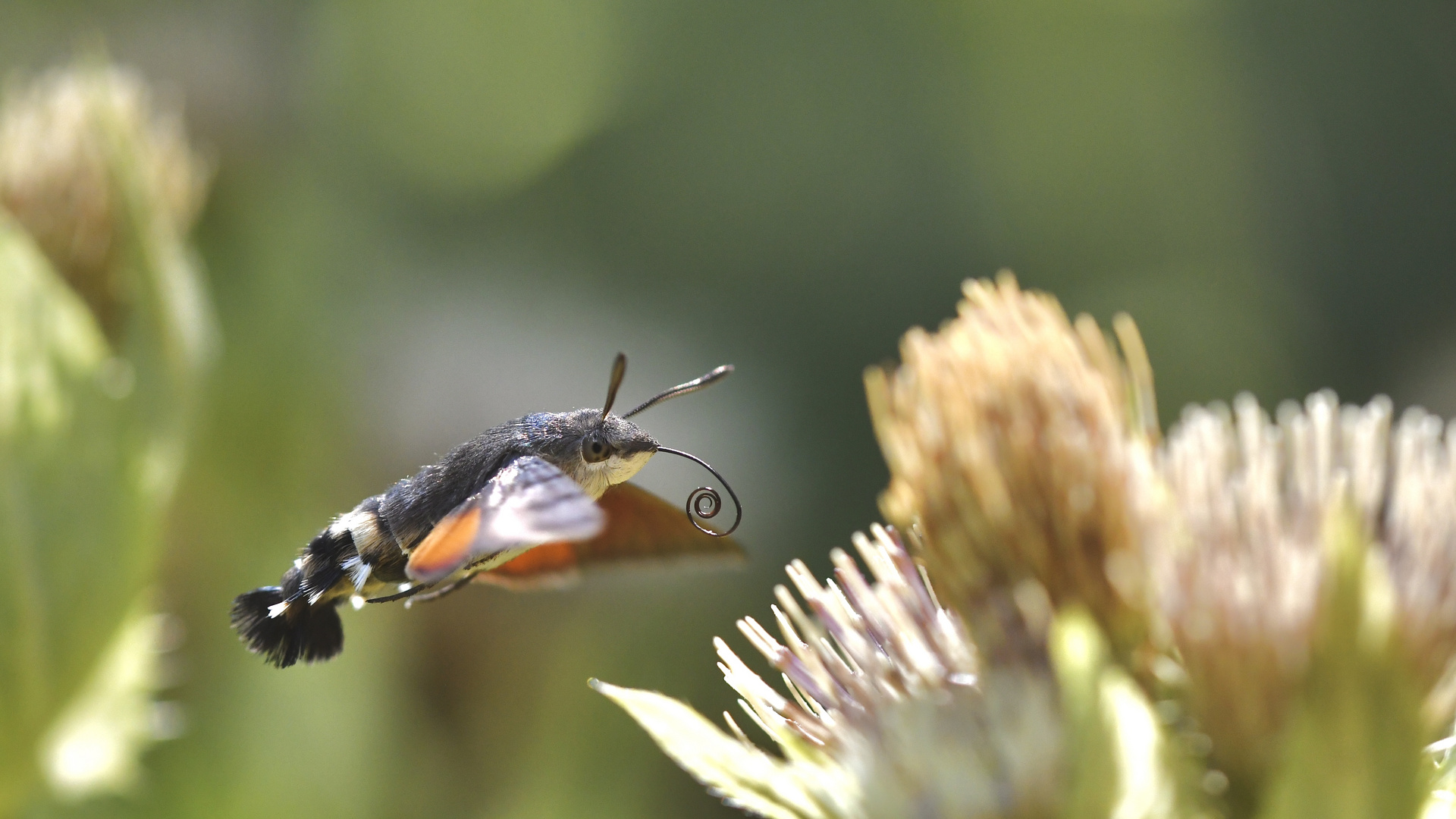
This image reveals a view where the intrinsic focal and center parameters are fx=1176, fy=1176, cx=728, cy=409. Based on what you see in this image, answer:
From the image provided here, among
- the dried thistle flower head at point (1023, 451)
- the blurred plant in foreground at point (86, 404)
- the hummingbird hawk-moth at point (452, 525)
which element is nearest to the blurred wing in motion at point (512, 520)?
the hummingbird hawk-moth at point (452, 525)

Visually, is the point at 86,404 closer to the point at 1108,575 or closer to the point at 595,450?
the point at 595,450

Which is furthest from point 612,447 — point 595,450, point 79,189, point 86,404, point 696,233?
point 696,233

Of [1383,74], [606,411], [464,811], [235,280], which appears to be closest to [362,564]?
[606,411]

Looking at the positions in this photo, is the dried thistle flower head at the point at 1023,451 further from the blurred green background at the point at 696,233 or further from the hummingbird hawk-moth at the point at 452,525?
the blurred green background at the point at 696,233

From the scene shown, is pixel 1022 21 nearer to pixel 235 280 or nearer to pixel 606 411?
pixel 235 280

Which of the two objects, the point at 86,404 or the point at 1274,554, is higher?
the point at 86,404
